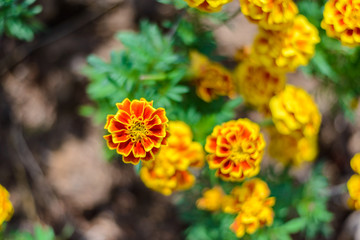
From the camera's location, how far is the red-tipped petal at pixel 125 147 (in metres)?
1.74

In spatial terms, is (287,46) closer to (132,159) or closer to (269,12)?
(269,12)

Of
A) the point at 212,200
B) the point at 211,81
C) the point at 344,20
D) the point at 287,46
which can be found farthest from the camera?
the point at 212,200

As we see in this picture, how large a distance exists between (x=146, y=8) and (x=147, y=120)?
6.92ft

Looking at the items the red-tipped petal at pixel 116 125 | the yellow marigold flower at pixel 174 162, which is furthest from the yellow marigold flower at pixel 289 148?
the red-tipped petal at pixel 116 125

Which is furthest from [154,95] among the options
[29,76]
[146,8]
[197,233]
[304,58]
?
[29,76]

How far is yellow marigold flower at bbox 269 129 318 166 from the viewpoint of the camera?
306 cm

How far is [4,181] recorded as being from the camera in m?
3.70

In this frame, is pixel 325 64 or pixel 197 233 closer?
pixel 325 64

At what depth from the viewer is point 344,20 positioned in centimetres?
219

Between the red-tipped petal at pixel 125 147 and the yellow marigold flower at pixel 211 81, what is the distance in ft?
3.46

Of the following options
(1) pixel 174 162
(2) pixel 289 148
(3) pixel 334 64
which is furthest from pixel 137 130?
(3) pixel 334 64

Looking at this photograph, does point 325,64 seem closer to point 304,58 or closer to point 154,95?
point 304,58

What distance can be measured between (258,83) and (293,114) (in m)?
0.35

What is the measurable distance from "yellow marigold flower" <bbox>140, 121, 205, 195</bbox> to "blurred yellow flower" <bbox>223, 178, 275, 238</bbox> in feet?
0.97
